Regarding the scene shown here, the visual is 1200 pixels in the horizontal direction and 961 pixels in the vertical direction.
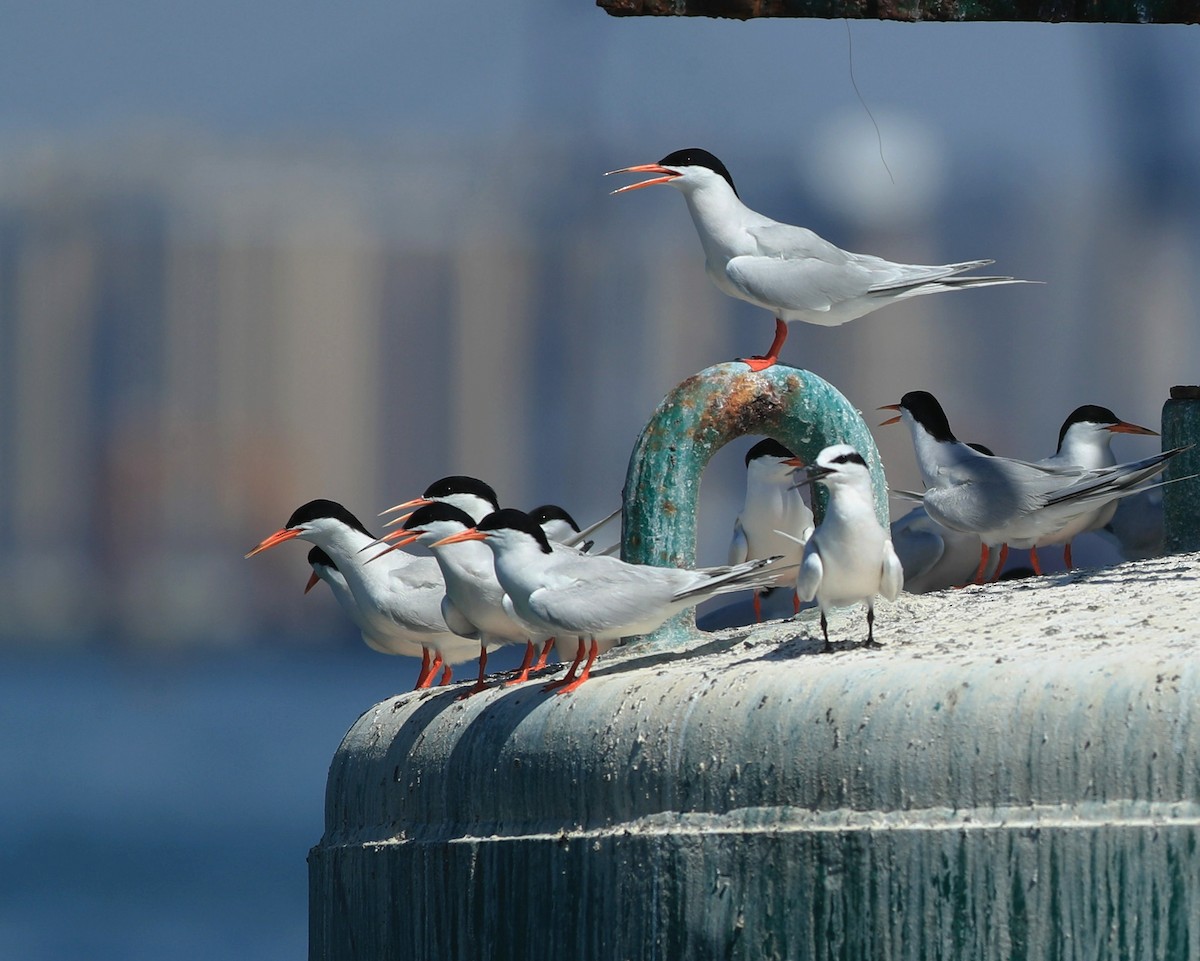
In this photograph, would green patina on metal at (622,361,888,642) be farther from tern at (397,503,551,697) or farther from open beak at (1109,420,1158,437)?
open beak at (1109,420,1158,437)

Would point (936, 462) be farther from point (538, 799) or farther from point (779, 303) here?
point (538, 799)

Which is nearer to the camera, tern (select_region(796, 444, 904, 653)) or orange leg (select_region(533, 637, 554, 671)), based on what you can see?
tern (select_region(796, 444, 904, 653))

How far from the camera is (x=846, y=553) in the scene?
5102 mm

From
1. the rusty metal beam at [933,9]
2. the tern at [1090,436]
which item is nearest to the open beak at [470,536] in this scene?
the rusty metal beam at [933,9]

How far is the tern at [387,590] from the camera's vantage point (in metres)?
7.90

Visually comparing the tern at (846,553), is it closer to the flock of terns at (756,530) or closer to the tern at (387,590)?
the flock of terns at (756,530)

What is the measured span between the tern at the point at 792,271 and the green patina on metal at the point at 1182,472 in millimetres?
755

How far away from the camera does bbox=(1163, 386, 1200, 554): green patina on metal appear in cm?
682

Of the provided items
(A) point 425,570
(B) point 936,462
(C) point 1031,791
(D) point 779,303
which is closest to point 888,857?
(C) point 1031,791

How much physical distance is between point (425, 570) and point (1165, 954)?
4385mm

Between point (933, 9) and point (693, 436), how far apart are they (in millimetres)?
1570

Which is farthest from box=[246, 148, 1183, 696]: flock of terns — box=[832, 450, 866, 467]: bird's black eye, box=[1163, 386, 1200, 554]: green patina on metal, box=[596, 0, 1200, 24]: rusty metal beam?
box=[596, 0, 1200, 24]: rusty metal beam

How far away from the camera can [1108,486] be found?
6922mm

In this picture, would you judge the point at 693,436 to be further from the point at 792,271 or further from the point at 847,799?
the point at 847,799
